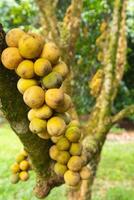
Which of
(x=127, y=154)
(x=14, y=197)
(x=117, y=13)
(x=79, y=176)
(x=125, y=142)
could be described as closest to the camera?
(x=79, y=176)

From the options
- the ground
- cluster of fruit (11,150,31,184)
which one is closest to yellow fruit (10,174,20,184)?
cluster of fruit (11,150,31,184)

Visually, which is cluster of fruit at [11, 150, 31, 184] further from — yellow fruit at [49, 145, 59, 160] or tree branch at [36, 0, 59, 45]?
tree branch at [36, 0, 59, 45]

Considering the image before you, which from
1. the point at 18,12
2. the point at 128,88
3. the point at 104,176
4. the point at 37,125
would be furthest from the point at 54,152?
the point at 128,88

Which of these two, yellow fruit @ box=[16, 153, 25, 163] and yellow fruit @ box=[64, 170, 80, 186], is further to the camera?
yellow fruit @ box=[16, 153, 25, 163]

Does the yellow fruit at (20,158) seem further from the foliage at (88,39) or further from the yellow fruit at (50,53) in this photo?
the foliage at (88,39)

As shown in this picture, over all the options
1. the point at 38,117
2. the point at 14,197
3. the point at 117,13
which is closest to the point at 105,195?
the point at 14,197

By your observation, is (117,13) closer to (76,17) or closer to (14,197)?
(76,17)

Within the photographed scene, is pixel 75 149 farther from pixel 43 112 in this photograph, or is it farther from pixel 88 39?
pixel 88 39
